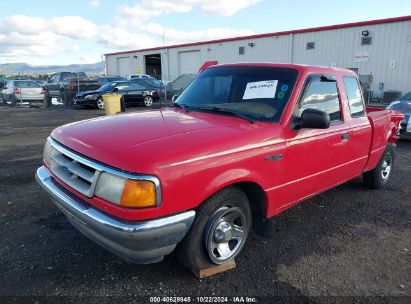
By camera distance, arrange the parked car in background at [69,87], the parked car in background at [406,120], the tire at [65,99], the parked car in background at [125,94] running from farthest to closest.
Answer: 1. the parked car in background at [69,87]
2. the tire at [65,99]
3. the parked car in background at [125,94]
4. the parked car in background at [406,120]

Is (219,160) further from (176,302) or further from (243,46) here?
(243,46)

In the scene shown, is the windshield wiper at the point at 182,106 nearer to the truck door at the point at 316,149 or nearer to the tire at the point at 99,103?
the truck door at the point at 316,149

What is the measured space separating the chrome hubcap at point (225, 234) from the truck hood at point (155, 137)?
0.58 metres

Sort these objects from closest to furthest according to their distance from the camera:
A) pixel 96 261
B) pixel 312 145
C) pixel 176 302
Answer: pixel 176 302 < pixel 96 261 < pixel 312 145

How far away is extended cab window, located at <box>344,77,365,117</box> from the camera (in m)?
4.49

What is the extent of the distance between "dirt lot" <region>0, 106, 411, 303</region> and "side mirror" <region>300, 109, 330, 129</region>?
1311 mm

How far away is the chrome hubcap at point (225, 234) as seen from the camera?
293 centimetres

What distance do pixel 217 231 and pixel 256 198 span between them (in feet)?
1.85

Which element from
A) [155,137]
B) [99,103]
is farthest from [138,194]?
[99,103]

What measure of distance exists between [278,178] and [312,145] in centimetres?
60

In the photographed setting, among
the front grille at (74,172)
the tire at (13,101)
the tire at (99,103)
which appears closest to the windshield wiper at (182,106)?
the front grille at (74,172)

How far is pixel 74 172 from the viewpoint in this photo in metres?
2.86

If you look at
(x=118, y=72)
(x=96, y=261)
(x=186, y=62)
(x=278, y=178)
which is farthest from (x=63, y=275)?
(x=118, y=72)

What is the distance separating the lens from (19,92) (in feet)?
64.8
